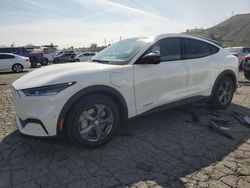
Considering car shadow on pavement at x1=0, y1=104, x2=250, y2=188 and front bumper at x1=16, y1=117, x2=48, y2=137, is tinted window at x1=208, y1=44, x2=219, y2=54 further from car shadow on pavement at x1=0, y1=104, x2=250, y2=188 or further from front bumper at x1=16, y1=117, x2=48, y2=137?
front bumper at x1=16, y1=117, x2=48, y2=137

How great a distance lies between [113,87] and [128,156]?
1.00 m

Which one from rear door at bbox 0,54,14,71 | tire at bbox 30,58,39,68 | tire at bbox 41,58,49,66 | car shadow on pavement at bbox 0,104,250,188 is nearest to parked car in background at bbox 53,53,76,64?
tire at bbox 41,58,49,66

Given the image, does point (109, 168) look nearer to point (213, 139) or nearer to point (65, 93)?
point (65, 93)

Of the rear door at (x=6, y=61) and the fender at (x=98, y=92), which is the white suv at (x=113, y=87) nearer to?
the fender at (x=98, y=92)

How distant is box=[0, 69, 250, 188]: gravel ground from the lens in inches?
120

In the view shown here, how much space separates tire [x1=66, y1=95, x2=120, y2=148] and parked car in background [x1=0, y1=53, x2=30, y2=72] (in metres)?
16.0

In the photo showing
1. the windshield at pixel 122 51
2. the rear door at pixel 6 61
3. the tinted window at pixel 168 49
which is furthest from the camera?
the rear door at pixel 6 61

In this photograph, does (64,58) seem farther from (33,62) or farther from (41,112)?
(41,112)

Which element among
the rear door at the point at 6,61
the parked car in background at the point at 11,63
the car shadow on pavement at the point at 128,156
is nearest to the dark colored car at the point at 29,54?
the parked car in background at the point at 11,63

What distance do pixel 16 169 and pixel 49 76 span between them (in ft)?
4.18

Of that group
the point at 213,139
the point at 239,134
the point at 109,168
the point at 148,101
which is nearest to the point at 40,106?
the point at 109,168

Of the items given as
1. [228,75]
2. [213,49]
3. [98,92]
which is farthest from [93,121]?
[228,75]

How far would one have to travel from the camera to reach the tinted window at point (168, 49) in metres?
4.48

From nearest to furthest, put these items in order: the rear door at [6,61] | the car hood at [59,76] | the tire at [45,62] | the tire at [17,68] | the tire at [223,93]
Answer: the car hood at [59,76] → the tire at [223,93] → the rear door at [6,61] → the tire at [17,68] → the tire at [45,62]
